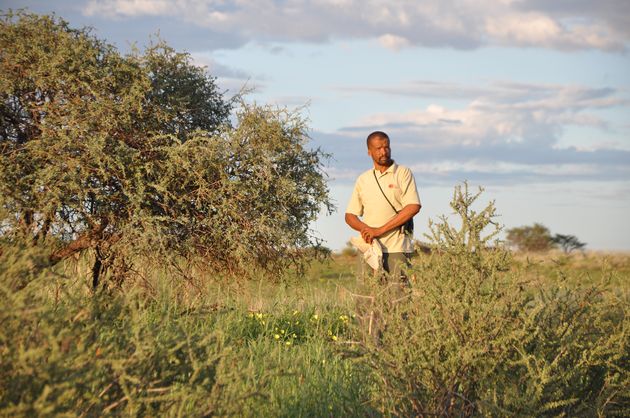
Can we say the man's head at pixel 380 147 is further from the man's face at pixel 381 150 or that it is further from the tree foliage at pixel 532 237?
the tree foliage at pixel 532 237

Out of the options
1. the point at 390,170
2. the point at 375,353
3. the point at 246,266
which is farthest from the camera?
the point at 246,266

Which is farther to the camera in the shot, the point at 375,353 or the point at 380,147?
the point at 380,147

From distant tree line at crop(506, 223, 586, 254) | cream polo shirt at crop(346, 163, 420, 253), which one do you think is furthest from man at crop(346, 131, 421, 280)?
distant tree line at crop(506, 223, 586, 254)

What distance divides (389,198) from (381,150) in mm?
552

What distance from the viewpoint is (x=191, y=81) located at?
1206 centimetres

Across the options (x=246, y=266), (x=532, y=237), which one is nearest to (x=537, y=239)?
(x=532, y=237)

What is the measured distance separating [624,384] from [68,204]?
712 centimetres

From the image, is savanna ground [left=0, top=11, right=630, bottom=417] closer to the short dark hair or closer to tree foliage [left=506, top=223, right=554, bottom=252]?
the short dark hair

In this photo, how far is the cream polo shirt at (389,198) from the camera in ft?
28.9

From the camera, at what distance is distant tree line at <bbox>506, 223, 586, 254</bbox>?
47.7 metres

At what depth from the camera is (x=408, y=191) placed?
8.93 metres

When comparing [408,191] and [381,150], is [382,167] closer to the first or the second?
[381,150]

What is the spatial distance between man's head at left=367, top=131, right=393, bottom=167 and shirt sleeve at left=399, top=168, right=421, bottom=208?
0.27 meters

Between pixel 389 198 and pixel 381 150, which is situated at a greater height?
pixel 381 150
